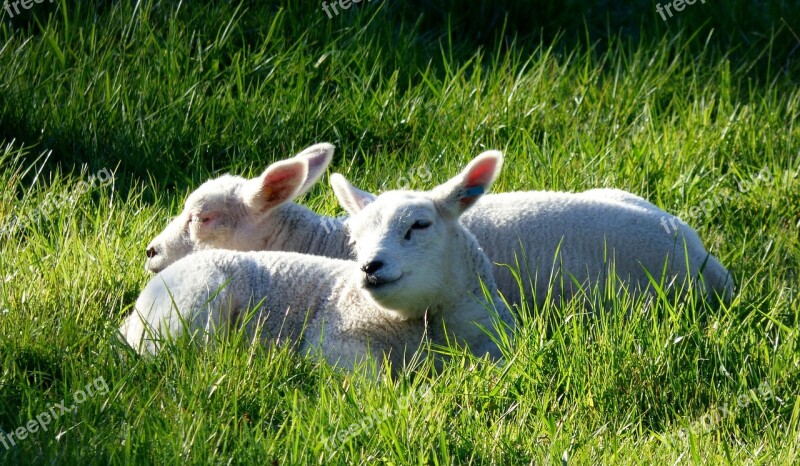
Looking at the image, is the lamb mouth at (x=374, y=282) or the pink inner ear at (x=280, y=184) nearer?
the lamb mouth at (x=374, y=282)

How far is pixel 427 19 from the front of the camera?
7957 mm

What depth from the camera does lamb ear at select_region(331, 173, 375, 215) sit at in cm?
487

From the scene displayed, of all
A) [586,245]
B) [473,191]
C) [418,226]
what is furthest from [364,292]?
[586,245]

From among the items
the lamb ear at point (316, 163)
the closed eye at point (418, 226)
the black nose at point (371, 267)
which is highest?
the closed eye at point (418, 226)

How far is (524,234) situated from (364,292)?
1.17 meters

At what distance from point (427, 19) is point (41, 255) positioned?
3.60 meters

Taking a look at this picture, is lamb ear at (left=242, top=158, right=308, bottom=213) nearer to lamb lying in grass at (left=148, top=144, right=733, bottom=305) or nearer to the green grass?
lamb lying in grass at (left=148, top=144, right=733, bottom=305)

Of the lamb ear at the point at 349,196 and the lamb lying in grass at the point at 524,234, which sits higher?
the lamb ear at the point at 349,196

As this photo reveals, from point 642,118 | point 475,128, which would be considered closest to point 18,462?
point 475,128

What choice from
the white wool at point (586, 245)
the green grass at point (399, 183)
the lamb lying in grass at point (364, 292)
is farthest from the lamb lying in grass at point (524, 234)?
the lamb lying in grass at point (364, 292)

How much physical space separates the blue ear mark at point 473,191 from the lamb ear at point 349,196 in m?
0.46

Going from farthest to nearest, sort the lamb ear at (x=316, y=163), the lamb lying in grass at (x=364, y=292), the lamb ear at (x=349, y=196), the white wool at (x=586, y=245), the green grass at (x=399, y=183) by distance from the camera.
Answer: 1. the lamb ear at (x=316, y=163)
2. the white wool at (x=586, y=245)
3. the lamb ear at (x=349, y=196)
4. the lamb lying in grass at (x=364, y=292)
5. the green grass at (x=399, y=183)

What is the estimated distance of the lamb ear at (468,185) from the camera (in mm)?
4551

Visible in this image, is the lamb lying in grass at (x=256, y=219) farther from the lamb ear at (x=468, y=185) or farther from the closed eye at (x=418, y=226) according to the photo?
the closed eye at (x=418, y=226)
